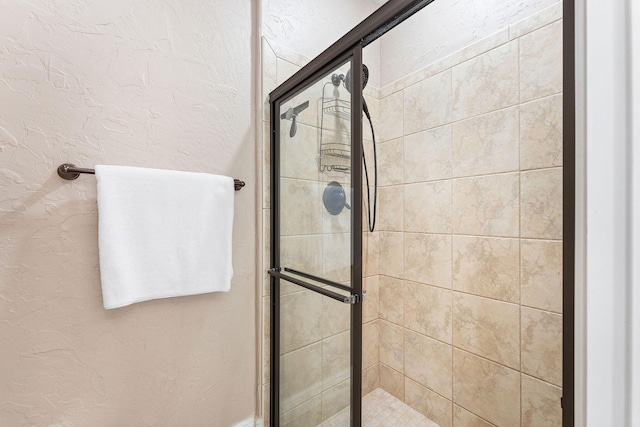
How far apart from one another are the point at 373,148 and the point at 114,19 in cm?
129

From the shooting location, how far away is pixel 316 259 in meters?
1.15

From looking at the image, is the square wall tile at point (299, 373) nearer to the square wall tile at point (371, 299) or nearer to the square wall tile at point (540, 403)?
the square wall tile at point (371, 299)

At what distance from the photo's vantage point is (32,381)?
850 millimetres

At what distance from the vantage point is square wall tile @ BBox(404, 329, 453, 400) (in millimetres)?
1480

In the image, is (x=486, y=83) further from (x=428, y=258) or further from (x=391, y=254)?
(x=391, y=254)

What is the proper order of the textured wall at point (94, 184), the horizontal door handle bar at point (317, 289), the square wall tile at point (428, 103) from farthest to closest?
the square wall tile at point (428, 103) → the horizontal door handle bar at point (317, 289) → the textured wall at point (94, 184)

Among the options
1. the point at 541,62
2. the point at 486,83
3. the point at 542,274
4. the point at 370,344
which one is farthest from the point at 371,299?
the point at 541,62

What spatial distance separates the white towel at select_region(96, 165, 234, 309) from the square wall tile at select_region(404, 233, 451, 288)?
1.00 meters

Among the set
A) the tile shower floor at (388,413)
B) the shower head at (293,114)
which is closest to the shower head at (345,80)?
the shower head at (293,114)

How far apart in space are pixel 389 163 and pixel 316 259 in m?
0.90

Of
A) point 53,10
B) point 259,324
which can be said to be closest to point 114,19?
point 53,10

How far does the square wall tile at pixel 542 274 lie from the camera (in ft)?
3.61

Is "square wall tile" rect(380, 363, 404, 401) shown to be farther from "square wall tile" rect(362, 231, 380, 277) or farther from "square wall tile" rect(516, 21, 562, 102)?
"square wall tile" rect(516, 21, 562, 102)
